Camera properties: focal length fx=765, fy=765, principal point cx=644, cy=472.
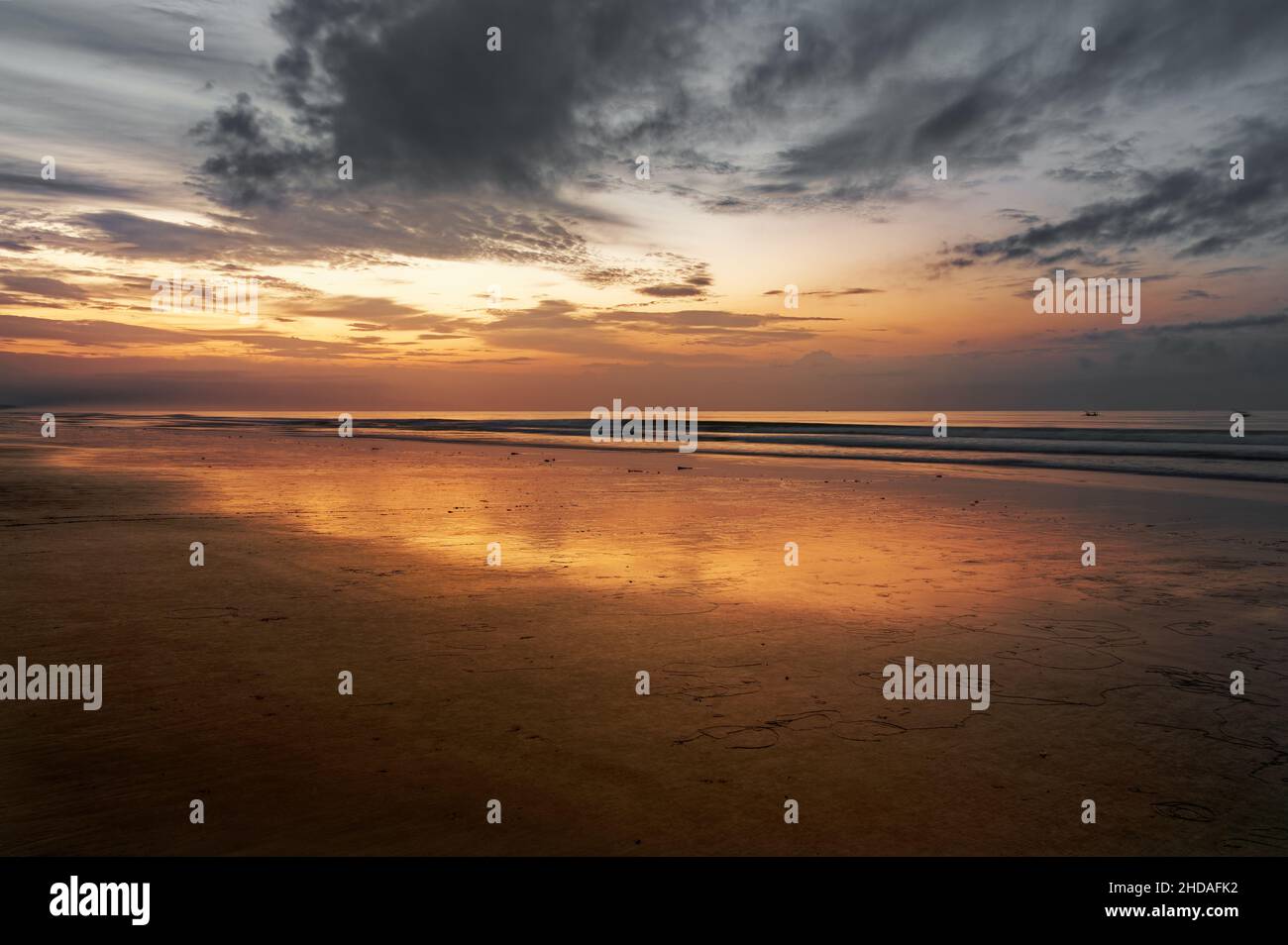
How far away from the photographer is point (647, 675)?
6.16 metres

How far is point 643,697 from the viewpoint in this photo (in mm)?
5711

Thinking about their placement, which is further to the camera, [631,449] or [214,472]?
[631,449]

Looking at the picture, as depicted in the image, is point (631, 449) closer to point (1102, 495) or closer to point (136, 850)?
point (1102, 495)

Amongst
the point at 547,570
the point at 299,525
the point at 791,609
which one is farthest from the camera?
the point at 299,525

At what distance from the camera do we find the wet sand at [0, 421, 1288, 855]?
3.96 metres

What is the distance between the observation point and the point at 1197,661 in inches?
253

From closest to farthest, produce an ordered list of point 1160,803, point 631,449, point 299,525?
1. point 1160,803
2. point 299,525
3. point 631,449

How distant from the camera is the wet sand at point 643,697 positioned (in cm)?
396
